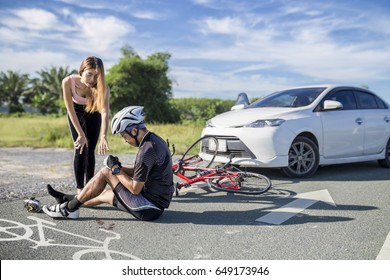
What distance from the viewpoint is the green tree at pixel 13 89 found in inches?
2335

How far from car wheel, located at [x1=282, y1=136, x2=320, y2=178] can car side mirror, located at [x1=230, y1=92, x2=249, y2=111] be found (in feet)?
5.32

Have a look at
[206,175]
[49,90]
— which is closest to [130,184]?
[206,175]

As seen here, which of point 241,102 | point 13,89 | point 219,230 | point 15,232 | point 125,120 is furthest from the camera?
point 13,89

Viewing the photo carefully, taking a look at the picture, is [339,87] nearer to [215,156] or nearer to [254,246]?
[215,156]

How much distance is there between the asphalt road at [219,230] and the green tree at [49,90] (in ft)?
175

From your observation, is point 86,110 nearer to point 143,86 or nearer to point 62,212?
point 62,212

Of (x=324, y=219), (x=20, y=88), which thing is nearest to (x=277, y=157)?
(x=324, y=219)

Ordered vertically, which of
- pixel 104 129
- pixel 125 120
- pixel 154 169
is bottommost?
pixel 154 169

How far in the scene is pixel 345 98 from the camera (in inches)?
296

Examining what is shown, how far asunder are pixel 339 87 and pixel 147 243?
5.46 m

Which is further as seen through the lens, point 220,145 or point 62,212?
point 220,145

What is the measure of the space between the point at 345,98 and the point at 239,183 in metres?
3.34

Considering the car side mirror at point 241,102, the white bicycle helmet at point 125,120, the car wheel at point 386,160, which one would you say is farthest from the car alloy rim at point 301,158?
the white bicycle helmet at point 125,120

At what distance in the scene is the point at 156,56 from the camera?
3228 centimetres
